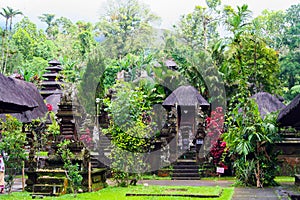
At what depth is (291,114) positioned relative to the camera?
13.0 metres

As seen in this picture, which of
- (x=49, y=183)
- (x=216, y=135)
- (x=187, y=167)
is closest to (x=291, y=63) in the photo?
(x=216, y=135)

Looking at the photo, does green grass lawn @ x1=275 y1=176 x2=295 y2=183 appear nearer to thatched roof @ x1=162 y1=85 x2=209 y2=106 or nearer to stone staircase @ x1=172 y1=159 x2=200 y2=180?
stone staircase @ x1=172 y1=159 x2=200 y2=180

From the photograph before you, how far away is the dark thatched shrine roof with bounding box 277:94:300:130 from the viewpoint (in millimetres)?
12331

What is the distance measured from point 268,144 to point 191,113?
25.1 feet

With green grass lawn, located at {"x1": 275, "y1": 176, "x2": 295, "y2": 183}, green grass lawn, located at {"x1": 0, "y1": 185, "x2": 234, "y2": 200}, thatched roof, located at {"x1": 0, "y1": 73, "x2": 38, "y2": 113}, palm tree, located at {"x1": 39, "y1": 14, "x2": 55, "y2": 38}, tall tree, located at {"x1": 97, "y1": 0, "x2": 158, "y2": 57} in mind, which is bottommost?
green grass lawn, located at {"x1": 275, "y1": 176, "x2": 295, "y2": 183}

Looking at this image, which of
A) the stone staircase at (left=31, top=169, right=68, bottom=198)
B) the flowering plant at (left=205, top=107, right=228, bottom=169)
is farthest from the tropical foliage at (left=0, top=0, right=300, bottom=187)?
the stone staircase at (left=31, top=169, right=68, bottom=198)

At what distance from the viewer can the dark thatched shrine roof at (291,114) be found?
12331mm

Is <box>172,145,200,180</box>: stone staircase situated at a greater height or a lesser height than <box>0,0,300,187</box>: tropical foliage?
lesser

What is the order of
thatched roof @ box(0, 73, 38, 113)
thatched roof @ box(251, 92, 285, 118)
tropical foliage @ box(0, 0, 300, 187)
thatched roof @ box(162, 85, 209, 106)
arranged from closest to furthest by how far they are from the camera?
thatched roof @ box(0, 73, 38, 113) < tropical foliage @ box(0, 0, 300, 187) < thatched roof @ box(251, 92, 285, 118) < thatched roof @ box(162, 85, 209, 106)

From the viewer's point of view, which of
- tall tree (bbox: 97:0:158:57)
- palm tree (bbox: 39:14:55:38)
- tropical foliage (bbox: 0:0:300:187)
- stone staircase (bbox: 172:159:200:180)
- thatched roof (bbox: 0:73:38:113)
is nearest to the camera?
thatched roof (bbox: 0:73:38:113)

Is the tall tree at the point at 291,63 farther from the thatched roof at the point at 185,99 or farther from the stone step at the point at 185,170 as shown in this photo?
the stone step at the point at 185,170

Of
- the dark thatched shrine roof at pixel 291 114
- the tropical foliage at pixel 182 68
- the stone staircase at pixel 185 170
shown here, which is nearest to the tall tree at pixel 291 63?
the tropical foliage at pixel 182 68

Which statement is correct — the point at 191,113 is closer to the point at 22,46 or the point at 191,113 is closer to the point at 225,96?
the point at 225,96

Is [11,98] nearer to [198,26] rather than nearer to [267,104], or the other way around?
[267,104]
